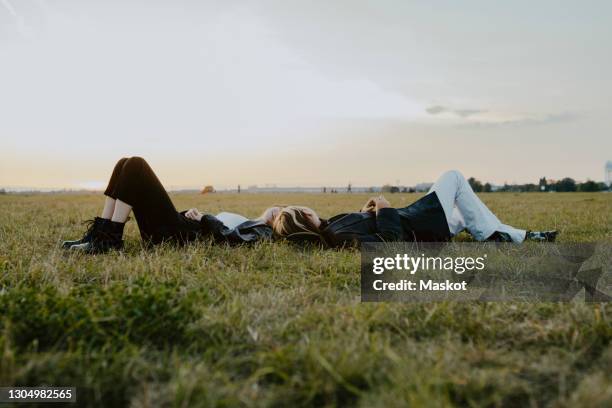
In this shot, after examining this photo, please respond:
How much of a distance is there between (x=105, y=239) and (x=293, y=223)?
92.0 inches

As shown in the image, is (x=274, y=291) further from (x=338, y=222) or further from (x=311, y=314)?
(x=338, y=222)

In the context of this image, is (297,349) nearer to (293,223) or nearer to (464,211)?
(293,223)

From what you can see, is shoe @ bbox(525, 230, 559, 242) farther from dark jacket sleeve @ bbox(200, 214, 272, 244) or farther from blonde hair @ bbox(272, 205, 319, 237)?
dark jacket sleeve @ bbox(200, 214, 272, 244)

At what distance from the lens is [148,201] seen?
5.26m

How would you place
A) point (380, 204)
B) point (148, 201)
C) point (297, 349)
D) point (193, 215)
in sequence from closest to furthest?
point (297, 349), point (148, 201), point (380, 204), point (193, 215)

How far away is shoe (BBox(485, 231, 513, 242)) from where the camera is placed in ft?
20.0

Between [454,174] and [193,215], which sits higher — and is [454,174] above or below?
above

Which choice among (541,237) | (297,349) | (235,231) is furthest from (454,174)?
(297,349)

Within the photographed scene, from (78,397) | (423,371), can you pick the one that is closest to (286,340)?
(423,371)

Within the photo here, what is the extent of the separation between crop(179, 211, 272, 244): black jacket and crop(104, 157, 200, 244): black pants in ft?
0.04

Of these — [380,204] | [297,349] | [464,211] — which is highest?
[380,204]

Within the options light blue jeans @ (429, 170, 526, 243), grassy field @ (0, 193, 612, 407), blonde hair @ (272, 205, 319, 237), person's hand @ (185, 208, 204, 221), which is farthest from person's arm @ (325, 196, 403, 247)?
grassy field @ (0, 193, 612, 407)

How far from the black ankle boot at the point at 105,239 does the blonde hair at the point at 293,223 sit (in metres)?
2.02

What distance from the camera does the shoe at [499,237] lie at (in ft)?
20.0
